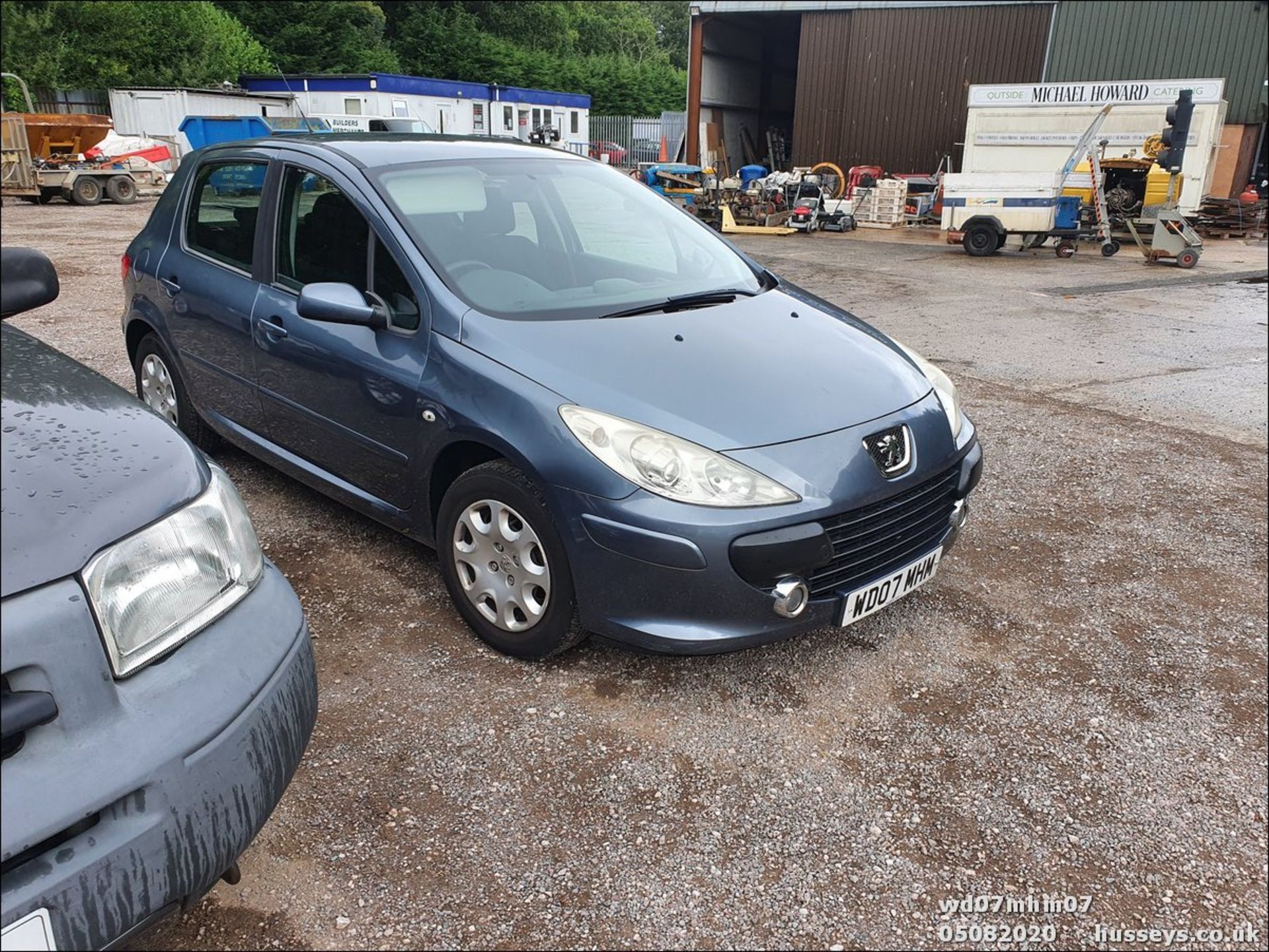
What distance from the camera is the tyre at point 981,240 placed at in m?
14.8

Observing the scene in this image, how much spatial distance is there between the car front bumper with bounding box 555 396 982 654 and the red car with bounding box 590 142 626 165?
109ft

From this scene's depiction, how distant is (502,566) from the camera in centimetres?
291

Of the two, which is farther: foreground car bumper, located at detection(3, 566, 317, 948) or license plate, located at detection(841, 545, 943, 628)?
license plate, located at detection(841, 545, 943, 628)

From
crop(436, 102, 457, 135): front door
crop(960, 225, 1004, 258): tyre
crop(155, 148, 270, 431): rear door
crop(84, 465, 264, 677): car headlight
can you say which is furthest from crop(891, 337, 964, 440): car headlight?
crop(436, 102, 457, 135): front door

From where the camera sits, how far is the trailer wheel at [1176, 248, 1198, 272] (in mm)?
13539

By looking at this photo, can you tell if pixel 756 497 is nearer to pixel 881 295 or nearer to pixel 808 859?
pixel 808 859

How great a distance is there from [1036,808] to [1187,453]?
3537 millimetres

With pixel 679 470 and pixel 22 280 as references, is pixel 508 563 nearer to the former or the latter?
pixel 679 470

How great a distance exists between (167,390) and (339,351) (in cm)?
169

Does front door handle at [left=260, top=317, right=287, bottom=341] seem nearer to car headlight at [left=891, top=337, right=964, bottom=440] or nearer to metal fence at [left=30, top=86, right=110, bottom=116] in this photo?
car headlight at [left=891, top=337, right=964, bottom=440]

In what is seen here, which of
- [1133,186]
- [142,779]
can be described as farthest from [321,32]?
[142,779]

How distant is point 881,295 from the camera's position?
1085 cm

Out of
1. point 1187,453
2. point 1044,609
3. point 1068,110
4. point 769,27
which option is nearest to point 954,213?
point 1068,110

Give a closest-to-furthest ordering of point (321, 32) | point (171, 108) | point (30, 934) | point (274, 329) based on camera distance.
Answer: point (30, 934) < point (274, 329) < point (171, 108) < point (321, 32)
